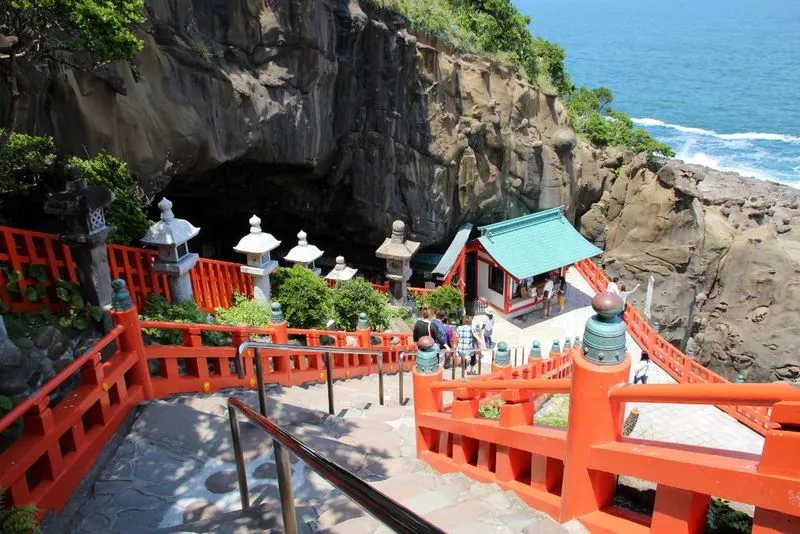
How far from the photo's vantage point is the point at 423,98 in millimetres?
18750

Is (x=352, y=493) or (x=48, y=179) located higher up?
(x=48, y=179)

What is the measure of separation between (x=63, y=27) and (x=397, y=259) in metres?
10.4

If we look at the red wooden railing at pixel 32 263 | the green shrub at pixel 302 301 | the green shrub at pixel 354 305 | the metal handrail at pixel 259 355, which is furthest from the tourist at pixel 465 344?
the red wooden railing at pixel 32 263

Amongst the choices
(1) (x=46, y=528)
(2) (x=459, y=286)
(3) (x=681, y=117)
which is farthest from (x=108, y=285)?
(3) (x=681, y=117)

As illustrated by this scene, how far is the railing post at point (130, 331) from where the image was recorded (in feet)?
17.9

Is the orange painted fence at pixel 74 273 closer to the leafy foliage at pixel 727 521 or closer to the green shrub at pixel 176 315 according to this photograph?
the green shrub at pixel 176 315

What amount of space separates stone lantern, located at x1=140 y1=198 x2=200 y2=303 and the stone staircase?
3.16m

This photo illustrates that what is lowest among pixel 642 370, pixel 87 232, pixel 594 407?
pixel 642 370

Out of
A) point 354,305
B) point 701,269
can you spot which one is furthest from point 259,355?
point 701,269

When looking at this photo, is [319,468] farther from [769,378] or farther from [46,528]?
[769,378]

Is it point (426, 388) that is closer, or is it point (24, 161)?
point (426, 388)

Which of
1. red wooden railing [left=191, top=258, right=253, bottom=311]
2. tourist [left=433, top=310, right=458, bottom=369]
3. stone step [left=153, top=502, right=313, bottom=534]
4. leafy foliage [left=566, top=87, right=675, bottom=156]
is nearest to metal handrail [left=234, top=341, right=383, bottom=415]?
stone step [left=153, top=502, right=313, bottom=534]

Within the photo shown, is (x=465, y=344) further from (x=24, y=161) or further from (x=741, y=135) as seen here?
(x=741, y=135)

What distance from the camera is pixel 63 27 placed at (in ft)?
21.4
